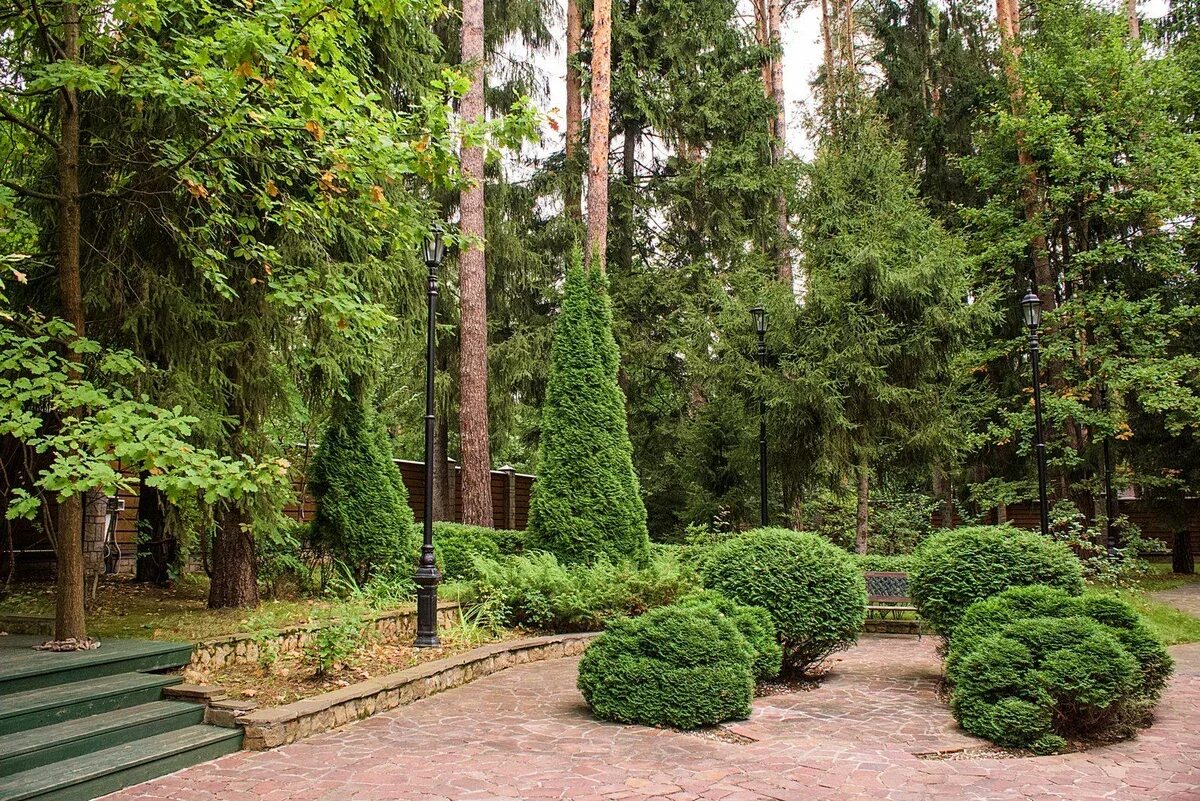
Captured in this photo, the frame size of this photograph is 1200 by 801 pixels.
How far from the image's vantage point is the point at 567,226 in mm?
17078

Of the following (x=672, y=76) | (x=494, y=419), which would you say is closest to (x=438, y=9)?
(x=494, y=419)

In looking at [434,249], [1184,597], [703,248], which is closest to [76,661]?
[434,249]

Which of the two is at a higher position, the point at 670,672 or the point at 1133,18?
the point at 1133,18

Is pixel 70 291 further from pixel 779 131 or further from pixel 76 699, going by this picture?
pixel 779 131

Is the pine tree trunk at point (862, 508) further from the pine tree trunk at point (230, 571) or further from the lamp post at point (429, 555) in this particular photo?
the pine tree trunk at point (230, 571)

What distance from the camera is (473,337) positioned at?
13867 mm

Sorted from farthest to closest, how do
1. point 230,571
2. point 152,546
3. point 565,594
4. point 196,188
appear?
point 152,546 → point 565,594 → point 230,571 → point 196,188

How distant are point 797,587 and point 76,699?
5.57m

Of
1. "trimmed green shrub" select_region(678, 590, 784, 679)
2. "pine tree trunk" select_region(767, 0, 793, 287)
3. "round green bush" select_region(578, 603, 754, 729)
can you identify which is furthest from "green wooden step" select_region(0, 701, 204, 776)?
"pine tree trunk" select_region(767, 0, 793, 287)

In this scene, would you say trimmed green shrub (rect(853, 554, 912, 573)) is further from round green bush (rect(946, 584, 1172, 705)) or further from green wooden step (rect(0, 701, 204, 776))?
green wooden step (rect(0, 701, 204, 776))

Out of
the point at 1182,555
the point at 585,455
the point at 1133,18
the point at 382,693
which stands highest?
the point at 1133,18

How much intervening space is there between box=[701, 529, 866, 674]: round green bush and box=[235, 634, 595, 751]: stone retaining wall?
223 cm

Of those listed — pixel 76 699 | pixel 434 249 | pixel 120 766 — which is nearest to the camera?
pixel 120 766

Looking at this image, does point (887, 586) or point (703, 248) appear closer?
point (887, 586)
